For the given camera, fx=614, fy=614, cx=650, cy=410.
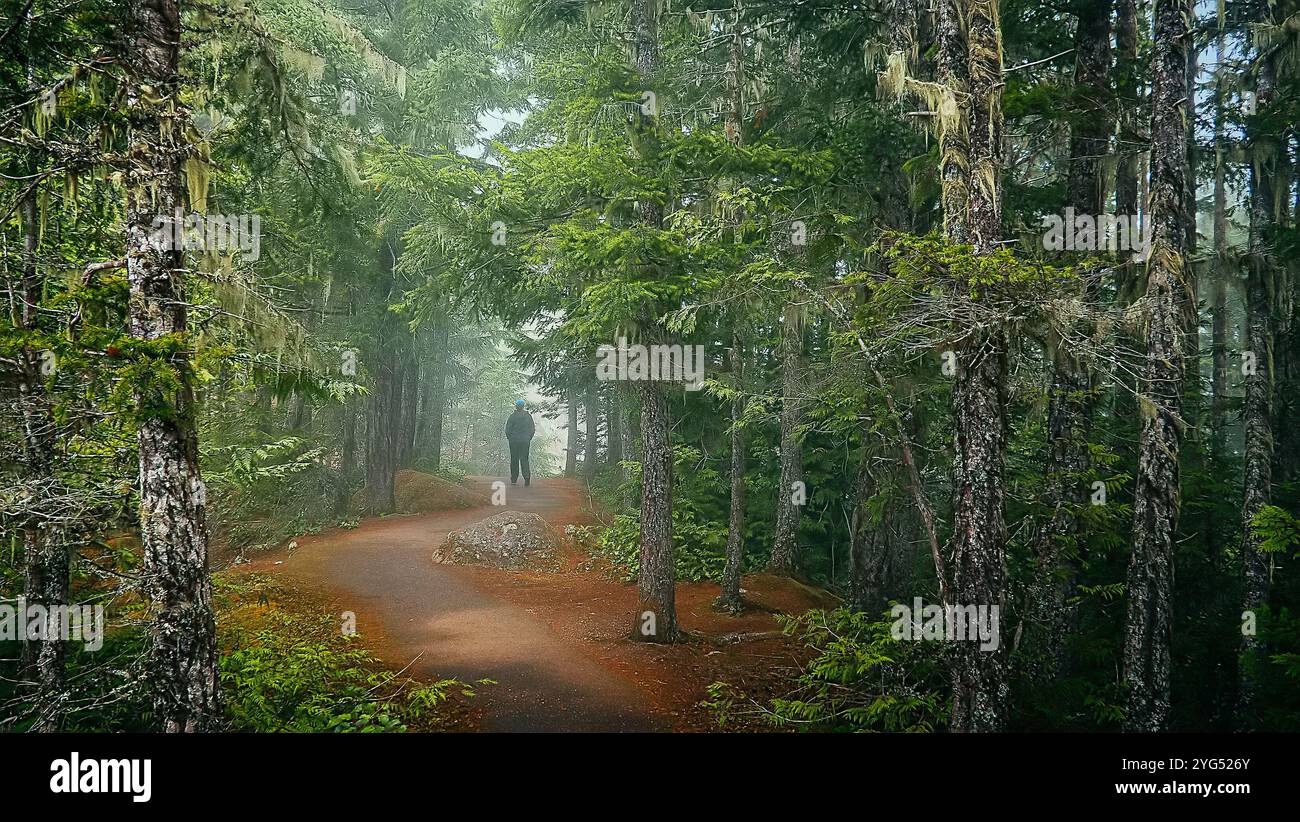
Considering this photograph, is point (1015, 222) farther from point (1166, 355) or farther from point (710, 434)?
point (710, 434)

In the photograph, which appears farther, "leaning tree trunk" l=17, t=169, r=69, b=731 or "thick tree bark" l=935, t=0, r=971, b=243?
"thick tree bark" l=935, t=0, r=971, b=243

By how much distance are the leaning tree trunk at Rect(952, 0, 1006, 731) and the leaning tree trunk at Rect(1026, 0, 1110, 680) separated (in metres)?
2.10

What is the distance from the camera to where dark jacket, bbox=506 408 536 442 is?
20.6 meters

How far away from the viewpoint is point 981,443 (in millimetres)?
6668

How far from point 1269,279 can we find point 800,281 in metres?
8.34

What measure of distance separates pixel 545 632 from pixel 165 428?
21.8 ft

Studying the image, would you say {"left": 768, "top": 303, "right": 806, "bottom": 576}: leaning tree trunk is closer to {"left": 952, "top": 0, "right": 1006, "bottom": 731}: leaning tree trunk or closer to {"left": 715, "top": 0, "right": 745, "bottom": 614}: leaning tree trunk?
{"left": 715, "top": 0, "right": 745, "bottom": 614}: leaning tree trunk

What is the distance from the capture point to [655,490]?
1025 cm

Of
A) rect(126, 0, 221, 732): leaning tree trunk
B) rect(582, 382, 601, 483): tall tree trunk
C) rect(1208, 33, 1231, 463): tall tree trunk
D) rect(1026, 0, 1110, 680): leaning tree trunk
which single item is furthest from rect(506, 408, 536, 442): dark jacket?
rect(1208, 33, 1231, 463): tall tree trunk

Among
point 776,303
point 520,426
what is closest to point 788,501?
point 776,303

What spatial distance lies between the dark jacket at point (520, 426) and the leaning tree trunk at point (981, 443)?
15.5 metres

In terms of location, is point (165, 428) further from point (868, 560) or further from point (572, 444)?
point (572, 444)

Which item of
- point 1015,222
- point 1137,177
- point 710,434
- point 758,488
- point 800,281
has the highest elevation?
point 1137,177
